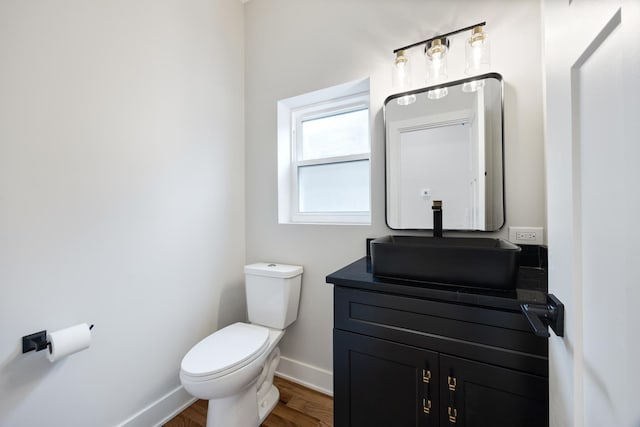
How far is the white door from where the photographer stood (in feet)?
1.07

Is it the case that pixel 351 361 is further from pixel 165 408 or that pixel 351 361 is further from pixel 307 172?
pixel 307 172

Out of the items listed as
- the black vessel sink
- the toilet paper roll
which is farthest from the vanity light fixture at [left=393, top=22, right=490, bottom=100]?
the toilet paper roll

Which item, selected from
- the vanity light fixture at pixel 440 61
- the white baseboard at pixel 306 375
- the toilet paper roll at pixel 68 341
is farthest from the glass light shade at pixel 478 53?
the toilet paper roll at pixel 68 341

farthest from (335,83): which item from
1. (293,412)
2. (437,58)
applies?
(293,412)

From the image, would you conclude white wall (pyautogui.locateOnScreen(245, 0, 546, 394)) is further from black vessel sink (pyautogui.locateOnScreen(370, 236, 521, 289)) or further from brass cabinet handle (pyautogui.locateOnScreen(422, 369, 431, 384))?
brass cabinet handle (pyautogui.locateOnScreen(422, 369, 431, 384))

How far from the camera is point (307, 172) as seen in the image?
201 cm

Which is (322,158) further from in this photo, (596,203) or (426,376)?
(596,203)

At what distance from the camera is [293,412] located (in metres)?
1.51

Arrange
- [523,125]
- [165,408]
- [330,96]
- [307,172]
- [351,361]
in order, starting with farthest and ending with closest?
1. [307,172]
2. [330,96]
3. [165,408]
4. [523,125]
5. [351,361]

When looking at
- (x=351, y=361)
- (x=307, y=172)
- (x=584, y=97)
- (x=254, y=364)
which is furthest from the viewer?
(x=307, y=172)

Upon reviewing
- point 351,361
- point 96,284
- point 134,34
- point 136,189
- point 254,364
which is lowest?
point 254,364

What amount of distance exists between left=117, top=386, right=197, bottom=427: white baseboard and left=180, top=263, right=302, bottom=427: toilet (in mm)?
349

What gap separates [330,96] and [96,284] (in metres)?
1.68

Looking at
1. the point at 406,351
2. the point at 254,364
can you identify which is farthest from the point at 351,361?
the point at 254,364
